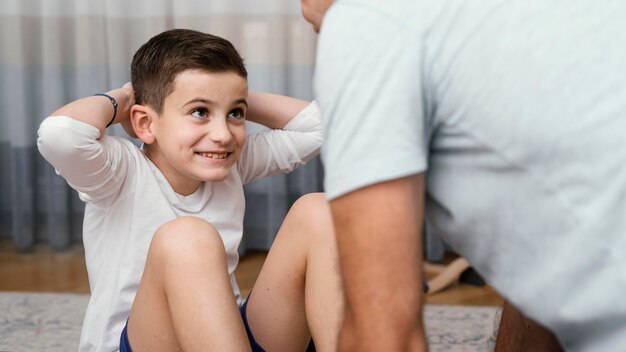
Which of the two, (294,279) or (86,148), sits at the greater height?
(86,148)

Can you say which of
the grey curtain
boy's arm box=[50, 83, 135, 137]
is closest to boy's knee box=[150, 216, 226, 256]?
boy's arm box=[50, 83, 135, 137]

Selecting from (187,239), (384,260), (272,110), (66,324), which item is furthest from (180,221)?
(66,324)

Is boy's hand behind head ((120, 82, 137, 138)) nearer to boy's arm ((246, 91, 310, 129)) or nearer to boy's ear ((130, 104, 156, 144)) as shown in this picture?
boy's ear ((130, 104, 156, 144))

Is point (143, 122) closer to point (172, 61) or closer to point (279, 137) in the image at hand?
point (172, 61)

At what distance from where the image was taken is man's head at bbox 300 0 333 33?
78 centimetres

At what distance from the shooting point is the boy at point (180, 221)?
1.11 metres

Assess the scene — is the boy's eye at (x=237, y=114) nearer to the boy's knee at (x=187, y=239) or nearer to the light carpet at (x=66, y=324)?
the boy's knee at (x=187, y=239)

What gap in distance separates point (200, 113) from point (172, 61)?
0.10 metres

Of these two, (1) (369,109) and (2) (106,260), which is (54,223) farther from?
(1) (369,109)

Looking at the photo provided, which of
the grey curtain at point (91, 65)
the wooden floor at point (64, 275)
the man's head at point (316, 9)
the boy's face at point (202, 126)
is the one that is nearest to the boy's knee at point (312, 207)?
the boy's face at point (202, 126)

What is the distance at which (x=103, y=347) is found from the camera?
1237 mm

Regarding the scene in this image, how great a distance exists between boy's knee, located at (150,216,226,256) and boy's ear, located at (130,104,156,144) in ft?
0.82

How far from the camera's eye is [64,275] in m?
2.28

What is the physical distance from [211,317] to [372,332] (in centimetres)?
49
